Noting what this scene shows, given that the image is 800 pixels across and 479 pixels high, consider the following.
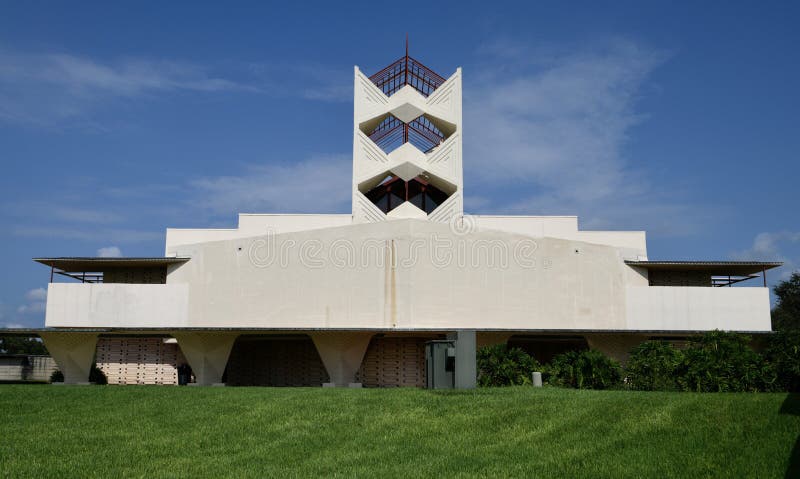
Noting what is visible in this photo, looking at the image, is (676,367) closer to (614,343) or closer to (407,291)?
(614,343)

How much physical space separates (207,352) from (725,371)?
21250 millimetres

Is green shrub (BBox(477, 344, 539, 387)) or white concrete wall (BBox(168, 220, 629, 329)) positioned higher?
white concrete wall (BBox(168, 220, 629, 329))

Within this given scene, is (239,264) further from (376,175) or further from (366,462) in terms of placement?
(366,462)

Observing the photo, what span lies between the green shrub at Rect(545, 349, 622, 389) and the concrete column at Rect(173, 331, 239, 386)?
14.8 m

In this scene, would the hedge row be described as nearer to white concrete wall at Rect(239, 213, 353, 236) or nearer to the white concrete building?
the white concrete building

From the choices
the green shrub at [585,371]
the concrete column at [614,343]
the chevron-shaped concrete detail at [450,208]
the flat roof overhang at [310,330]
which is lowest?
the green shrub at [585,371]

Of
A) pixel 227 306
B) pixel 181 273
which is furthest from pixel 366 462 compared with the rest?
pixel 181 273

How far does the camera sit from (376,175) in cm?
4266

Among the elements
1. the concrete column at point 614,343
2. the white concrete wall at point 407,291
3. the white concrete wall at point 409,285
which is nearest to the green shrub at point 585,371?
the white concrete wall at point 407,291

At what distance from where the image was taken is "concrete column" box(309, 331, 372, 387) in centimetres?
3262

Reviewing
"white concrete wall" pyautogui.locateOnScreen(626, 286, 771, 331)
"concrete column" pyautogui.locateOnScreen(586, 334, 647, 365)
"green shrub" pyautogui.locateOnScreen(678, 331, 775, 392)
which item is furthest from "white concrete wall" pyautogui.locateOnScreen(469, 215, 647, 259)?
"green shrub" pyautogui.locateOnScreen(678, 331, 775, 392)

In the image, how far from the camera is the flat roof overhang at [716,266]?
35.7 m

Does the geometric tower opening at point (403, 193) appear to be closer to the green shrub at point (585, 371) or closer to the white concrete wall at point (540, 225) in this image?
the white concrete wall at point (540, 225)

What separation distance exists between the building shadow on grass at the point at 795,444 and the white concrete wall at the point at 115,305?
26560mm
